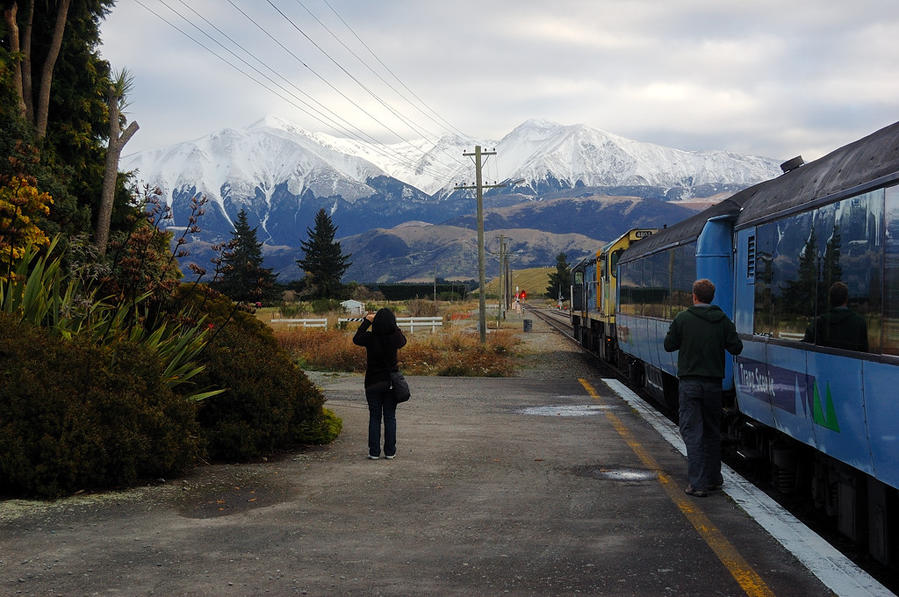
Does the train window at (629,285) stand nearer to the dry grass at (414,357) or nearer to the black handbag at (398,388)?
the dry grass at (414,357)

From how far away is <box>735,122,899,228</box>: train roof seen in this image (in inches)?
230

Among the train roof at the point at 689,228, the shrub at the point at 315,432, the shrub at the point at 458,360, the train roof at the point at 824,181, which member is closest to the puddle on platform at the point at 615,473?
the train roof at the point at 824,181

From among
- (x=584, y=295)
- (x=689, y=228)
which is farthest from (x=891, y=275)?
Result: (x=584, y=295)

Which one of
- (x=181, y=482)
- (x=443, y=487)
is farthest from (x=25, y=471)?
(x=443, y=487)

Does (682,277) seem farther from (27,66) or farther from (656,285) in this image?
(27,66)

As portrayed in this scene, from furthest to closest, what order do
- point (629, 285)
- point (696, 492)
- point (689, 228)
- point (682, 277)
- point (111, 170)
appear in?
point (629, 285) < point (111, 170) < point (682, 277) < point (689, 228) < point (696, 492)

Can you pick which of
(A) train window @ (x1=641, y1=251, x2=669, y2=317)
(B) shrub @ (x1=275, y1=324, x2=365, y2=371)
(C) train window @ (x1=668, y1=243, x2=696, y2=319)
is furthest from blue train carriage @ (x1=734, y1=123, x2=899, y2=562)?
(B) shrub @ (x1=275, y1=324, x2=365, y2=371)

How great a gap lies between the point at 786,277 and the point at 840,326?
5.39 ft

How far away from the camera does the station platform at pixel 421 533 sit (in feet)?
17.8

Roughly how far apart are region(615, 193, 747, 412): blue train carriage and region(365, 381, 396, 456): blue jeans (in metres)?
3.81

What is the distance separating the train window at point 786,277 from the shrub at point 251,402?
5.07 m

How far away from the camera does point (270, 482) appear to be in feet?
28.0

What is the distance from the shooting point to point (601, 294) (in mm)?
25578

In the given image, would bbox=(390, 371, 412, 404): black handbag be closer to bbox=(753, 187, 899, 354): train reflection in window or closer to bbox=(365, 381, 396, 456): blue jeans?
bbox=(365, 381, 396, 456): blue jeans
